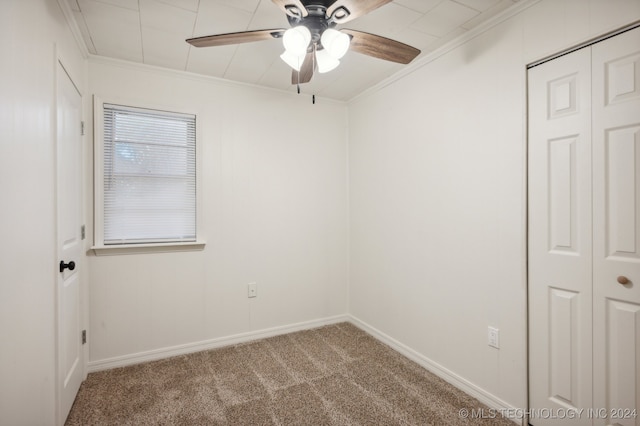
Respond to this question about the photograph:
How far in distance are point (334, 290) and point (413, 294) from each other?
1.04m

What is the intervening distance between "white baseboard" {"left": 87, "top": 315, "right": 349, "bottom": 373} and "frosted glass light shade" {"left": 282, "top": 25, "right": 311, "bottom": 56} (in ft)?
8.21

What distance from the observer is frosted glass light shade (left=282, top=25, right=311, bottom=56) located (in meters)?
1.43

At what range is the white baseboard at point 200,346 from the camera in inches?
96.0

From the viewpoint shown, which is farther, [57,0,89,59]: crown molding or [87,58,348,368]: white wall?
[87,58,348,368]: white wall

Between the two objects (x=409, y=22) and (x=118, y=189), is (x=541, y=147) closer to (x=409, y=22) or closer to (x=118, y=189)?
(x=409, y=22)

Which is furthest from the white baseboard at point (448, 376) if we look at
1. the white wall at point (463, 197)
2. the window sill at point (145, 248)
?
the window sill at point (145, 248)

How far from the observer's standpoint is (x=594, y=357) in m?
1.53

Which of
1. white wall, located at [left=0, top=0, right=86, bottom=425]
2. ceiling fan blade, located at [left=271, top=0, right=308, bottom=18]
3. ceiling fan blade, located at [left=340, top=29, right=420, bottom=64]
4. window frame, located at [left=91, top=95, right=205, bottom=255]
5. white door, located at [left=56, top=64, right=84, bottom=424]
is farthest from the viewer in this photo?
window frame, located at [left=91, top=95, right=205, bottom=255]

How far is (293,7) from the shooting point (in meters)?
1.40

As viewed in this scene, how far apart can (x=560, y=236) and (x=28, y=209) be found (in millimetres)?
2568

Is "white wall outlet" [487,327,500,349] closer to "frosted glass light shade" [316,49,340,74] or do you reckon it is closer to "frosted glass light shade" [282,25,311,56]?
"frosted glass light shade" [316,49,340,74]

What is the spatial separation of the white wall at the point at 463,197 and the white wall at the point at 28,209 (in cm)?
238

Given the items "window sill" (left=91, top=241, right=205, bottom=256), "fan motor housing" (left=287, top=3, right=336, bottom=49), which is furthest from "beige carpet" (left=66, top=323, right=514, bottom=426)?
"fan motor housing" (left=287, top=3, right=336, bottom=49)

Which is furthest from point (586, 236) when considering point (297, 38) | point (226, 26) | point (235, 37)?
point (226, 26)
